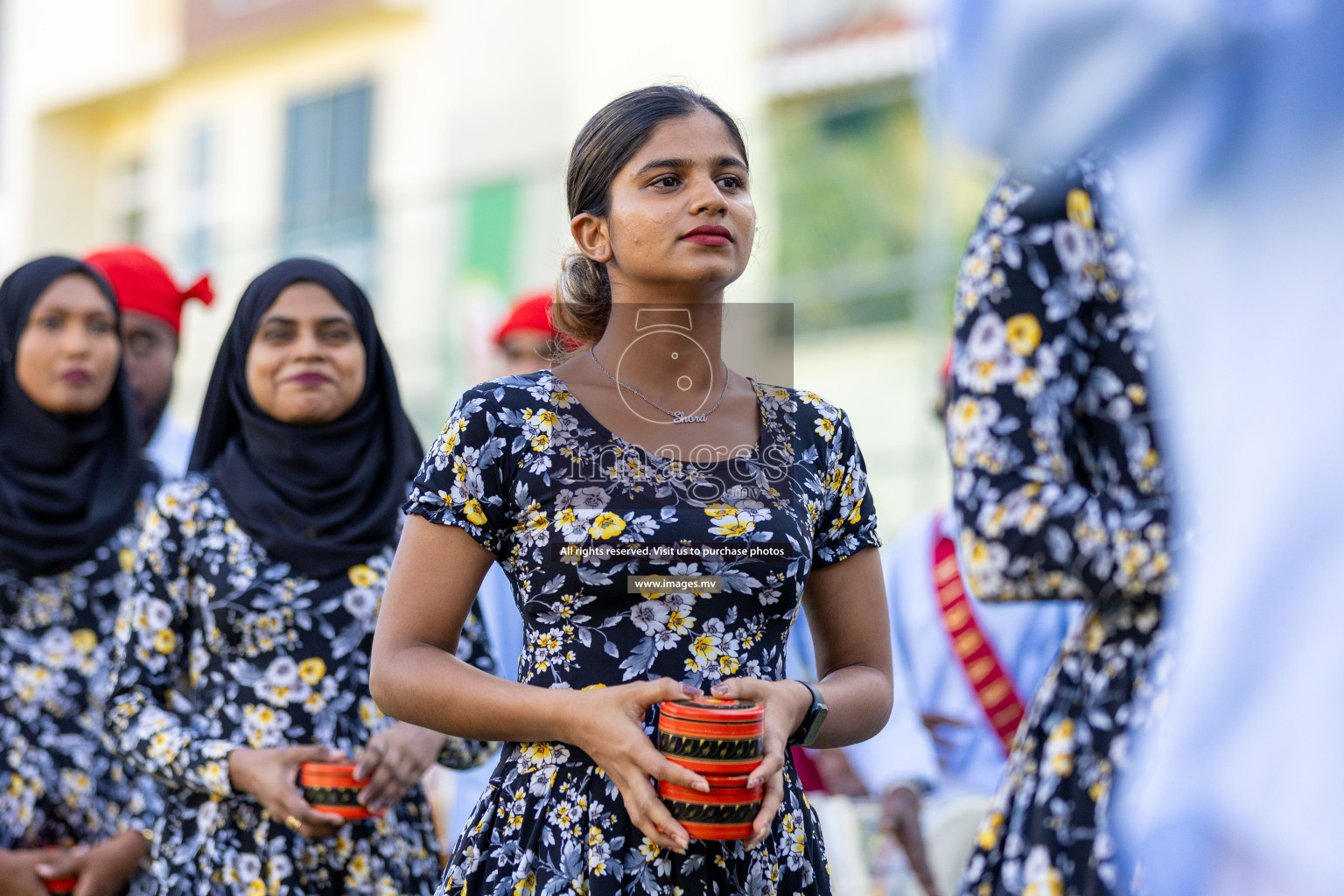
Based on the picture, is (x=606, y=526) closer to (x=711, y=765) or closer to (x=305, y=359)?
(x=711, y=765)

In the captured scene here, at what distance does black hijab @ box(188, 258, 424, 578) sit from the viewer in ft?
12.3

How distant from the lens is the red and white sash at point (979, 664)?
473 cm

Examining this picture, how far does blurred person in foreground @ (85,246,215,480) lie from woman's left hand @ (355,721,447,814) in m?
2.36

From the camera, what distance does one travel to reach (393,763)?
334 centimetres

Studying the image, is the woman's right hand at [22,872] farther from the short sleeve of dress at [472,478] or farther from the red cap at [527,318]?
the red cap at [527,318]

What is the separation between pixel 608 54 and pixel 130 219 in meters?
8.80

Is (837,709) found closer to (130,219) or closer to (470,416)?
(470,416)

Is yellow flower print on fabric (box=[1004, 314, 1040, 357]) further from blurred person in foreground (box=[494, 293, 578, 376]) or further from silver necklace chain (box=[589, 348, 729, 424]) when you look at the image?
blurred person in foreground (box=[494, 293, 578, 376])

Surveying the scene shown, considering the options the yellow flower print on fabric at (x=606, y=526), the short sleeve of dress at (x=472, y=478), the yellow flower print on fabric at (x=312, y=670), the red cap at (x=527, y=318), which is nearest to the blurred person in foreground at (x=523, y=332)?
the red cap at (x=527, y=318)

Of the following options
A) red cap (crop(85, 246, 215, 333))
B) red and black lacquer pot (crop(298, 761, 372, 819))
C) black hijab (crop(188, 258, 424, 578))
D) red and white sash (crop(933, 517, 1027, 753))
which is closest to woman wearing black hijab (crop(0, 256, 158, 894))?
black hijab (crop(188, 258, 424, 578))

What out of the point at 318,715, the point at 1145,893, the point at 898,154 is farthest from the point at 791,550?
the point at 898,154

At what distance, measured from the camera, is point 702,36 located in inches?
590

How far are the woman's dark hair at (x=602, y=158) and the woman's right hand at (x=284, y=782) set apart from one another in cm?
107

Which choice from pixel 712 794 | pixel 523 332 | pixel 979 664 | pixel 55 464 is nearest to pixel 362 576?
pixel 55 464
